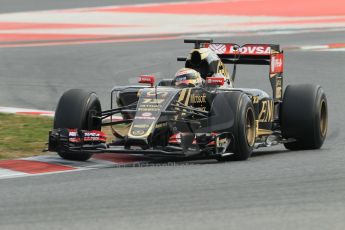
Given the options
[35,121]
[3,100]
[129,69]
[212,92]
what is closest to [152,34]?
[129,69]

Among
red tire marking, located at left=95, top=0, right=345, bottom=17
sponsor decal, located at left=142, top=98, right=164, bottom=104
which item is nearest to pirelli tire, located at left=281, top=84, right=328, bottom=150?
sponsor decal, located at left=142, top=98, right=164, bottom=104

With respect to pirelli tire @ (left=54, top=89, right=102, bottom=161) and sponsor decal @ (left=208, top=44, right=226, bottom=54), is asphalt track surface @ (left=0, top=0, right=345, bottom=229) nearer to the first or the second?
pirelli tire @ (left=54, top=89, right=102, bottom=161)

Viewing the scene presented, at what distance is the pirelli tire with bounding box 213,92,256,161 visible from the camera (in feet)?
39.3

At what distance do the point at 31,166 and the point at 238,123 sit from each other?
7.72 feet

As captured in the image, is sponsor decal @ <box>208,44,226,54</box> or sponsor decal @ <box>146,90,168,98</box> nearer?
sponsor decal @ <box>146,90,168,98</box>

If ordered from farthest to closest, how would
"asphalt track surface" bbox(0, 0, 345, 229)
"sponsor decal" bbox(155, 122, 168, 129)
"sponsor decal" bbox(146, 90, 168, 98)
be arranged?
"sponsor decal" bbox(146, 90, 168, 98)
"sponsor decal" bbox(155, 122, 168, 129)
"asphalt track surface" bbox(0, 0, 345, 229)

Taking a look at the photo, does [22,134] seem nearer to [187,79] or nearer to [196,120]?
[187,79]

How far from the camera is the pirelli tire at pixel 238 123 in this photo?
12.0 m

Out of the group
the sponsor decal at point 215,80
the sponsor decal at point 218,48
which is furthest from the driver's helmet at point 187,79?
the sponsor decal at point 218,48

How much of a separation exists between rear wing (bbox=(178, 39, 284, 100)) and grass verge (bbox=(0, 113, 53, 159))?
2415 mm

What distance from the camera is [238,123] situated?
11984mm

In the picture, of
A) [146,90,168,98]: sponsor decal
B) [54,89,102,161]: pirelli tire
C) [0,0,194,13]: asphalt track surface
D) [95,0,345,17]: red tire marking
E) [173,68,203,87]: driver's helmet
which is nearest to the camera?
[146,90,168,98]: sponsor decal

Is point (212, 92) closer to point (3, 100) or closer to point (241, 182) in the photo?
point (241, 182)

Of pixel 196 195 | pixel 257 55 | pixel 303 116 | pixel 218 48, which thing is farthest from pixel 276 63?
pixel 196 195
